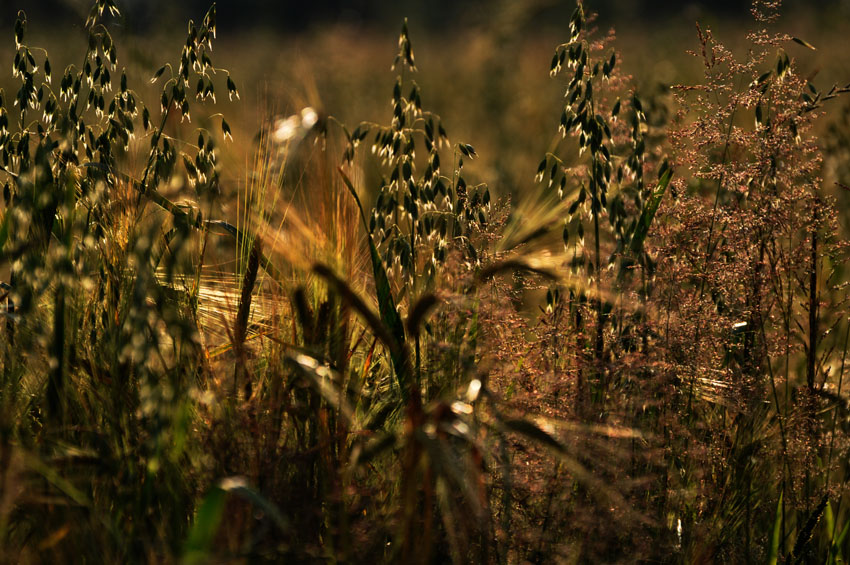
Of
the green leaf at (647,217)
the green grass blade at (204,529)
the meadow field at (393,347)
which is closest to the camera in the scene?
the green grass blade at (204,529)

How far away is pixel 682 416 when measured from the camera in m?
2.07

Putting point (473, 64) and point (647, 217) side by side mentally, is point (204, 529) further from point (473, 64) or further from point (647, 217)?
point (473, 64)

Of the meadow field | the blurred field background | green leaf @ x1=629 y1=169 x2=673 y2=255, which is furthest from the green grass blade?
green leaf @ x1=629 y1=169 x2=673 y2=255

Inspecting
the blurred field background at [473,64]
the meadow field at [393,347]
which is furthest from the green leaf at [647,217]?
the blurred field background at [473,64]

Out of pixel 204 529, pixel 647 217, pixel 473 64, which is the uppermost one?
pixel 473 64

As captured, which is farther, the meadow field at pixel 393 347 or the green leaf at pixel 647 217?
the green leaf at pixel 647 217

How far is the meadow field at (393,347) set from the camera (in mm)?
1529

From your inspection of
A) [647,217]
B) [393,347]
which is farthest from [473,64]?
[393,347]

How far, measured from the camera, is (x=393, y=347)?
163 cm

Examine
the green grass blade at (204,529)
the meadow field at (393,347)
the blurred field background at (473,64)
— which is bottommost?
the green grass blade at (204,529)

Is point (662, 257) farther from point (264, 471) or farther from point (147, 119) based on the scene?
point (147, 119)

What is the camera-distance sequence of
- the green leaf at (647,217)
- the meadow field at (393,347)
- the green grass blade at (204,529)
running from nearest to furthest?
the green grass blade at (204,529)
the meadow field at (393,347)
the green leaf at (647,217)

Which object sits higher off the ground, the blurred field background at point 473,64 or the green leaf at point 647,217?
the blurred field background at point 473,64

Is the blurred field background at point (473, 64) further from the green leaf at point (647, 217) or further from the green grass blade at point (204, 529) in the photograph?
the green grass blade at point (204, 529)
